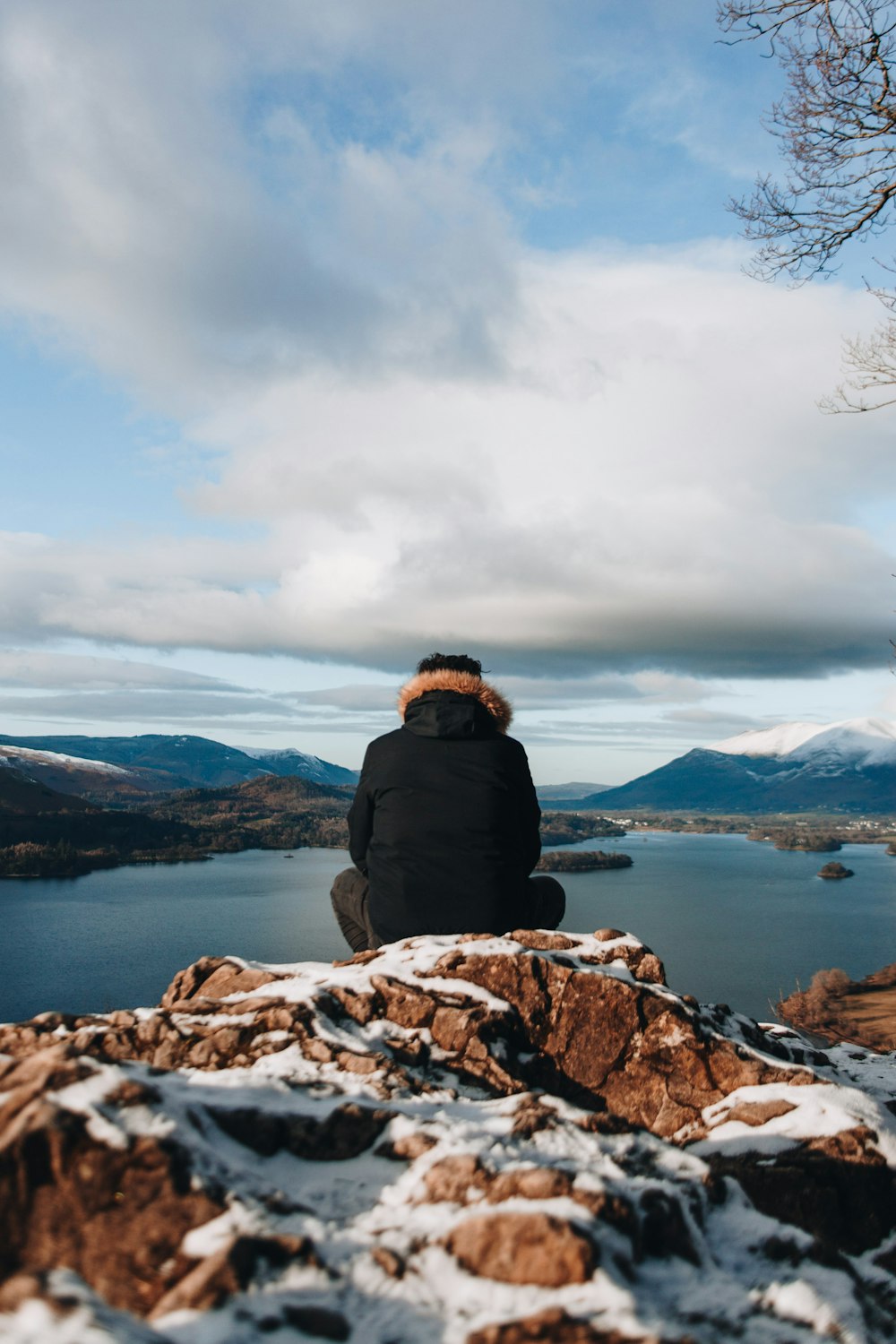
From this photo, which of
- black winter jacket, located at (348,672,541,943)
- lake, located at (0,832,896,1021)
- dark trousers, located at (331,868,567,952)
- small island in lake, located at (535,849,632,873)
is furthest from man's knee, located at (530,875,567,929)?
small island in lake, located at (535,849,632,873)

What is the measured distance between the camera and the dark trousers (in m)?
4.79

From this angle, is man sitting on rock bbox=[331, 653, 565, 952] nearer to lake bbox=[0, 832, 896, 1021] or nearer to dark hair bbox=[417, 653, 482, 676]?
dark hair bbox=[417, 653, 482, 676]

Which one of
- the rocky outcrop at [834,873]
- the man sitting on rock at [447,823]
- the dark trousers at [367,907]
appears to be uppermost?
the man sitting on rock at [447,823]

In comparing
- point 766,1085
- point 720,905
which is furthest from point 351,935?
point 720,905

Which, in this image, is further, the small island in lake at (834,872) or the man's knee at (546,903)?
the small island in lake at (834,872)

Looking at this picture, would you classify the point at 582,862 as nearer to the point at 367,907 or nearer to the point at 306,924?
the point at 306,924

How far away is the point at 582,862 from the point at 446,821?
89.2 m

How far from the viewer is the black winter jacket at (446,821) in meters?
4.36

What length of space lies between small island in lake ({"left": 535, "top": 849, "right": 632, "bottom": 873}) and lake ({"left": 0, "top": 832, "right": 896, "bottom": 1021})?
2157mm

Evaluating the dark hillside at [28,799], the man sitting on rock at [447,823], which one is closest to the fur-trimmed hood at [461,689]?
the man sitting on rock at [447,823]

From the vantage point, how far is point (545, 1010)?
3.68 meters

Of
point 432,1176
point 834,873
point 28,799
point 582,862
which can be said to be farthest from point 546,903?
point 28,799

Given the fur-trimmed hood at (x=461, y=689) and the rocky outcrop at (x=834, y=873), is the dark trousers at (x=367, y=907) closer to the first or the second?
the fur-trimmed hood at (x=461, y=689)

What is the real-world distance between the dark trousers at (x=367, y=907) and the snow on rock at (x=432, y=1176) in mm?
1039
